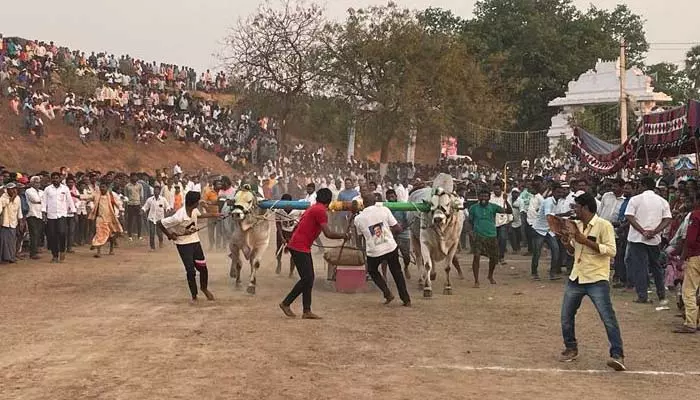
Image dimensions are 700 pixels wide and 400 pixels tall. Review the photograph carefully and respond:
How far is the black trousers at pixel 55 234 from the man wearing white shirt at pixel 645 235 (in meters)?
11.3

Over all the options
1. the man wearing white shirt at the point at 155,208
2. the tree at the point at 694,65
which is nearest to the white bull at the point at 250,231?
the man wearing white shirt at the point at 155,208

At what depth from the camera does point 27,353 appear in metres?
8.64

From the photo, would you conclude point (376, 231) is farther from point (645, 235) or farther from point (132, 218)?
point (132, 218)

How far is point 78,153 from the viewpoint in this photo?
34.2m

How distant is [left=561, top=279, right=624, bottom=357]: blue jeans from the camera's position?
817cm

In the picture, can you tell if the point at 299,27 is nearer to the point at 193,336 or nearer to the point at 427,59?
the point at 427,59

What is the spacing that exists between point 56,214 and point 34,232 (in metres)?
0.83

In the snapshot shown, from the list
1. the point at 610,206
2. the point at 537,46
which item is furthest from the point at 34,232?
the point at 537,46

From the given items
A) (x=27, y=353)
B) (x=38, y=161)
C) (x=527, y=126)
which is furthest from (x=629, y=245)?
(x=527, y=126)

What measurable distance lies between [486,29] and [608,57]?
318 inches

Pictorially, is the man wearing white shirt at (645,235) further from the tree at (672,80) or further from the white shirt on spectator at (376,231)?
the tree at (672,80)

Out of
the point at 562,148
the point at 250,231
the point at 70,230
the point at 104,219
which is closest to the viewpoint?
the point at 250,231

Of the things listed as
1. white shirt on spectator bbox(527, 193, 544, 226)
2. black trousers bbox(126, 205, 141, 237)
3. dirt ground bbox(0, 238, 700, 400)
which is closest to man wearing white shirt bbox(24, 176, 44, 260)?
dirt ground bbox(0, 238, 700, 400)

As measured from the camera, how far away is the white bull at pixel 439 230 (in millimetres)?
13266
